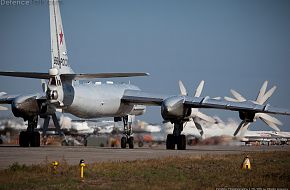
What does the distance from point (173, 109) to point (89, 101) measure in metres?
4.98

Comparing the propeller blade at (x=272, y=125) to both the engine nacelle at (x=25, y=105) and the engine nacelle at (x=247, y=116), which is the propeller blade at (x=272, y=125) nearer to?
the engine nacelle at (x=247, y=116)

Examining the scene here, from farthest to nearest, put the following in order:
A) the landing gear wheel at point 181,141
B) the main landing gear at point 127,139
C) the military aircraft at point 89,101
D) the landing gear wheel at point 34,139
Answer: the main landing gear at point 127,139, the landing gear wheel at point 34,139, the landing gear wheel at point 181,141, the military aircraft at point 89,101

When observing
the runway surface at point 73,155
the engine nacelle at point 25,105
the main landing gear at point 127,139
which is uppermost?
the engine nacelle at point 25,105

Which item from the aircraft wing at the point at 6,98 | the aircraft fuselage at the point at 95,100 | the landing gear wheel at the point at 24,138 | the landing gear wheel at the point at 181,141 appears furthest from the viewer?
the aircraft wing at the point at 6,98

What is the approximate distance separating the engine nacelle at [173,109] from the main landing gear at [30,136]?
27.0 feet

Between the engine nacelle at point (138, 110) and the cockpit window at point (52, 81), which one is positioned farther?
the engine nacelle at point (138, 110)

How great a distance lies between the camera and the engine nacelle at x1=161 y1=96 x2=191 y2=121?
34.3 m

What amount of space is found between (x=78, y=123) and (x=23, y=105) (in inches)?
1557

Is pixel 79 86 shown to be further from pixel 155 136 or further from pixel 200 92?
pixel 155 136

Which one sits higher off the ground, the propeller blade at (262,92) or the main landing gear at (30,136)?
the propeller blade at (262,92)

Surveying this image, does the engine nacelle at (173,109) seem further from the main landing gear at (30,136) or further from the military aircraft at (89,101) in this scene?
the main landing gear at (30,136)

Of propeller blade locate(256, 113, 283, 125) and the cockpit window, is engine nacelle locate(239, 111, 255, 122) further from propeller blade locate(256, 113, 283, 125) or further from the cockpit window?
the cockpit window

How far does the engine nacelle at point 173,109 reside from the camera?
34.3 metres

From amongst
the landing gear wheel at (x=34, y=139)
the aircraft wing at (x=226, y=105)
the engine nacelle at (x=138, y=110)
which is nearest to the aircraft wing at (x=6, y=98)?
the landing gear wheel at (x=34, y=139)
